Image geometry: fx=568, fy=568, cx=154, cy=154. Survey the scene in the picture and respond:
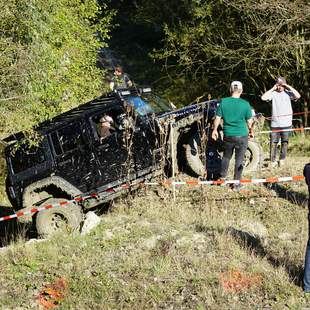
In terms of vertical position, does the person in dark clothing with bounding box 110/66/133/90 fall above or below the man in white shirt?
above

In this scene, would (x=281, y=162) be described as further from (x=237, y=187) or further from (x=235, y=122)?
(x=235, y=122)

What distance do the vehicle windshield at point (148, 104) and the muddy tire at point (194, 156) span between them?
765 millimetres

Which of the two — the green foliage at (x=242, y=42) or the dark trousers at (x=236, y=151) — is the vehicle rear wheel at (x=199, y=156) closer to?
the dark trousers at (x=236, y=151)

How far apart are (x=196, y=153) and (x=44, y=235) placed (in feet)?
9.36

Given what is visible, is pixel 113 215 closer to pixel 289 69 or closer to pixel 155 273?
pixel 155 273

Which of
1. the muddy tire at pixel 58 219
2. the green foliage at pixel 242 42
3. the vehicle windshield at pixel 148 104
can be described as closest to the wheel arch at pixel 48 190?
the muddy tire at pixel 58 219

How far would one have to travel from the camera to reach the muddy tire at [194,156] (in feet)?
31.5

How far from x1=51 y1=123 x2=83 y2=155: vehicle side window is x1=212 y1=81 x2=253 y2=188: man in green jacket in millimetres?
2322

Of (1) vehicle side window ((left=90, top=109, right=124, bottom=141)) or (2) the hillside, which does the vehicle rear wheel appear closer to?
(2) the hillside

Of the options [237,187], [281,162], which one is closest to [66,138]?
[237,187]

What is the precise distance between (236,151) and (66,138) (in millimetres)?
2787

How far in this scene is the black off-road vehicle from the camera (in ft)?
30.3

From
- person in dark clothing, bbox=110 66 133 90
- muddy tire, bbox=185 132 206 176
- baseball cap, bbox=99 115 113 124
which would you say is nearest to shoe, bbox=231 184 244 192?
muddy tire, bbox=185 132 206 176

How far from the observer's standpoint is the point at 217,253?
23.5 ft
